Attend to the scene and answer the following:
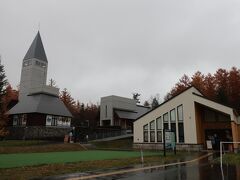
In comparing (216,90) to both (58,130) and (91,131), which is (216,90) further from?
(58,130)

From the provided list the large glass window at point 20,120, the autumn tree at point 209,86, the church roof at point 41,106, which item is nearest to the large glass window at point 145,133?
the church roof at point 41,106

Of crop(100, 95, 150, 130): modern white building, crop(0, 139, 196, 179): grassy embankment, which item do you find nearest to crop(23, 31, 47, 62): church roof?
crop(100, 95, 150, 130): modern white building

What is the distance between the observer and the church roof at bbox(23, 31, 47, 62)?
196 ft

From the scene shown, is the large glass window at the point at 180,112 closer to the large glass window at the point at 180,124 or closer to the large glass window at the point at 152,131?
the large glass window at the point at 180,124

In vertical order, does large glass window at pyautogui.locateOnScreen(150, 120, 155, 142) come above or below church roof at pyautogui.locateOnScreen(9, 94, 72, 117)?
below

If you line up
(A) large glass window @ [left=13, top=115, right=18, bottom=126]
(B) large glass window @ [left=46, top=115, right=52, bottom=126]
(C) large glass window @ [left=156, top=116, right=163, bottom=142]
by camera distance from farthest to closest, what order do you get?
(A) large glass window @ [left=13, top=115, right=18, bottom=126]
(B) large glass window @ [left=46, top=115, right=52, bottom=126]
(C) large glass window @ [left=156, top=116, right=163, bottom=142]

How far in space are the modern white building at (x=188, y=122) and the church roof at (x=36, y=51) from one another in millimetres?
37174

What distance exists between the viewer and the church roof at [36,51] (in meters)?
59.7

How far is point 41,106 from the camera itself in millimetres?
42562

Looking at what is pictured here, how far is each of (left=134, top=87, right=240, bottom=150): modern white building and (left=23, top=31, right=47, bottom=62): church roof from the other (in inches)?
1464

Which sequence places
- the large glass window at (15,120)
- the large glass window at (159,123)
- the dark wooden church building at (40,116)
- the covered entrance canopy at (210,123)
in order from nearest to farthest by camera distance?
the covered entrance canopy at (210,123) < the large glass window at (159,123) < the dark wooden church building at (40,116) < the large glass window at (15,120)

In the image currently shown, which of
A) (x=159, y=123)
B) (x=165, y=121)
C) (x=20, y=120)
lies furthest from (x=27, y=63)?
(x=165, y=121)

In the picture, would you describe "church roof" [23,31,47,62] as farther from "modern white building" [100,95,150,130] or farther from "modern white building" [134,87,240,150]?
"modern white building" [134,87,240,150]

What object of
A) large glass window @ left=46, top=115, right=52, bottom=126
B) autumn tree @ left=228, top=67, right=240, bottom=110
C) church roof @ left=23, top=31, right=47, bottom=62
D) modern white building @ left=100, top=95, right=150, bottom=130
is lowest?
large glass window @ left=46, top=115, right=52, bottom=126
